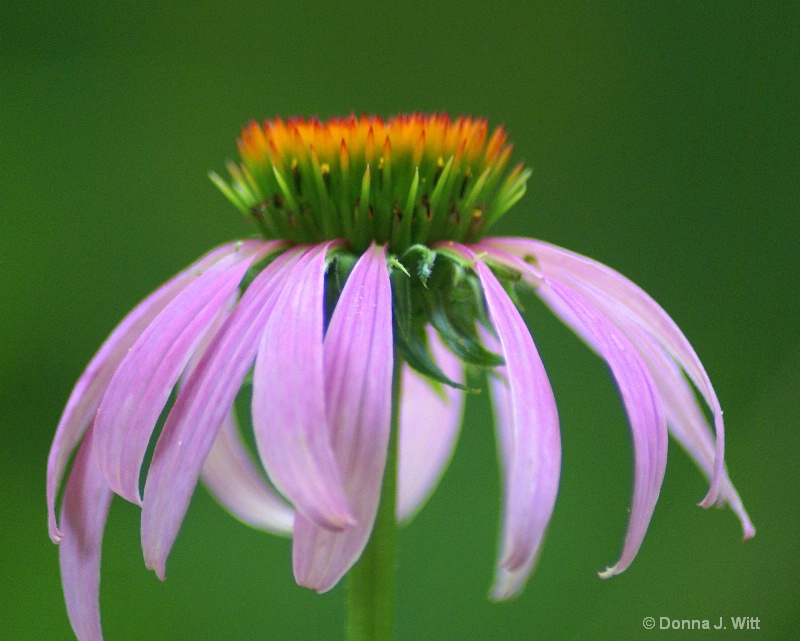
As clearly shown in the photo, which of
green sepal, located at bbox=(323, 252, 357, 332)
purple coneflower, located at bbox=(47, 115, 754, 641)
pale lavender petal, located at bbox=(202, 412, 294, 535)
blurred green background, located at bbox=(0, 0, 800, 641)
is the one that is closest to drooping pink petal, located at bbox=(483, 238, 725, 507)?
purple coneflower, located at bbox=(47, 115, 754, 641)

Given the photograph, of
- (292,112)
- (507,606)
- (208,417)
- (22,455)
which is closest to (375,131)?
(208,417)

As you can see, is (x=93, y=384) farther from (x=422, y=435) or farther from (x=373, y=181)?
(x=422, y=435)

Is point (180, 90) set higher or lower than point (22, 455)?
higher

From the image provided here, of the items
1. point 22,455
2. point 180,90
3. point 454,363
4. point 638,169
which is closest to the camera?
point 454,363

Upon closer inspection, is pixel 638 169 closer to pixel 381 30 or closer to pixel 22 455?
pixel 381 30

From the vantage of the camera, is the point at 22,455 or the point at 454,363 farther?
the point at 22,455

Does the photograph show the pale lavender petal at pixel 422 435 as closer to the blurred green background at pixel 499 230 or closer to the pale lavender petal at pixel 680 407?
the pale lavender petal at pixel 680 407
